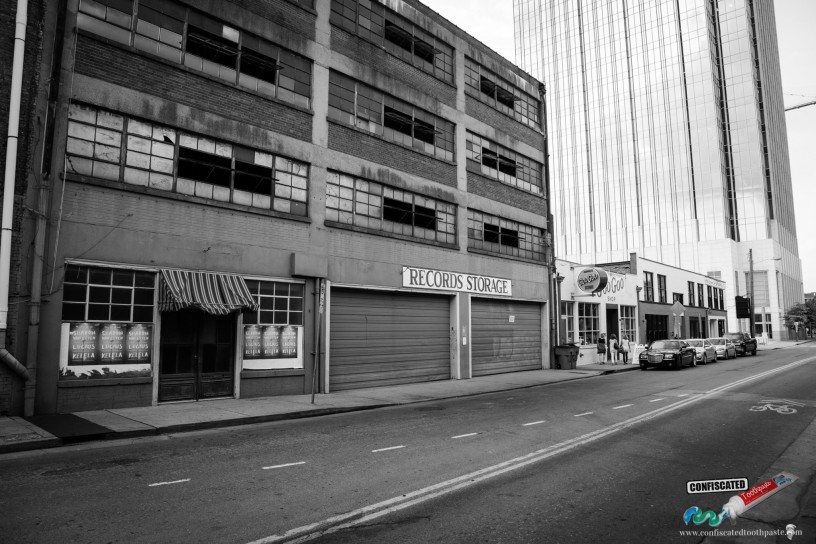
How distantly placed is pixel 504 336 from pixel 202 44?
55.7ft

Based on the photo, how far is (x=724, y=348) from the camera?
34281mm

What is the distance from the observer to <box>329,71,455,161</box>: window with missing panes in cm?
1823

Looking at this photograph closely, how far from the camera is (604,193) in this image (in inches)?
3600

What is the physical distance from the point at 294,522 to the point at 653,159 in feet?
307

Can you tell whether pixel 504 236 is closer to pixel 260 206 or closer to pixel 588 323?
pixel 588 323

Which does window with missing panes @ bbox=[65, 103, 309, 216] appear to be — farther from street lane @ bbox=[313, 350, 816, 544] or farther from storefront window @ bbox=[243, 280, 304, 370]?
street lane @ bbox=[313, 350, 816, 544]

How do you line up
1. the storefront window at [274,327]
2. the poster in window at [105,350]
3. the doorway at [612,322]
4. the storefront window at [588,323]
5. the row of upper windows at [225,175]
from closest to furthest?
1. the poster in window at [105,350]
2. the row of upper windows at [225,175]
3. the storefront window at [274,327]
4. the storefront window at [588,323]
5. the doorway at [612,322]

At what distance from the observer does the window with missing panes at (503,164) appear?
24045mm

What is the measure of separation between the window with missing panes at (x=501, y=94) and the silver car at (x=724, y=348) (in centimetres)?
1823

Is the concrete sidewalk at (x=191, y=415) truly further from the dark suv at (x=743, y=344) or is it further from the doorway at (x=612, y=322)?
the dark suv at (x=743, y=344)

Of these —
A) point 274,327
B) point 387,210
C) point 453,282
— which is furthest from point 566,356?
point 274,327

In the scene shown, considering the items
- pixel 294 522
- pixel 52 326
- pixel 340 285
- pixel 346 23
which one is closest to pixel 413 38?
pixel 346 23

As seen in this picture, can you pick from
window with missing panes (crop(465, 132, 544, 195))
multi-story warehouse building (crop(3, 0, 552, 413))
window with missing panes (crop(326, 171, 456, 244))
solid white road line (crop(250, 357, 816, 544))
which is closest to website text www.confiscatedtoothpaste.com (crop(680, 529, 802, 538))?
solid white road line (crop(250, 357, 816, 544))

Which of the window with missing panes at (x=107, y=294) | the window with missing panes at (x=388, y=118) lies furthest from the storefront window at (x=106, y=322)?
the window with missing panes at (x=388, y=118)
